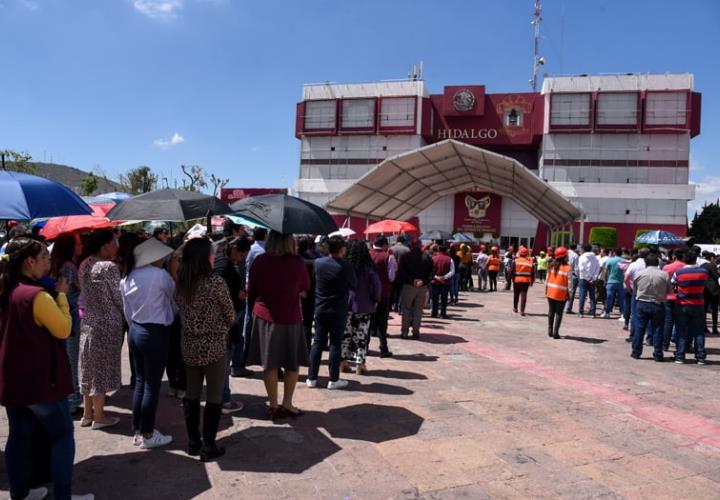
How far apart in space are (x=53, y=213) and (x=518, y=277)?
1037cm

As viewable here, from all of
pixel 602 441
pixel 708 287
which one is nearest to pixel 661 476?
pixel 602 441

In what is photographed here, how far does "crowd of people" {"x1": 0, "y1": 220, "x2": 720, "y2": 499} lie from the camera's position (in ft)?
9.80

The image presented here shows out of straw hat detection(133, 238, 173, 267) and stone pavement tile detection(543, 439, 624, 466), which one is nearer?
straw hat detection(133, 238, 173, 267)

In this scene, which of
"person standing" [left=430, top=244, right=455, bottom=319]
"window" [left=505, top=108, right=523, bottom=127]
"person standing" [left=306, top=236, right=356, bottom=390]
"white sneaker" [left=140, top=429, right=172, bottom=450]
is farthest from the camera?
"window" [left=505, top=108, right=523, bottom=127]

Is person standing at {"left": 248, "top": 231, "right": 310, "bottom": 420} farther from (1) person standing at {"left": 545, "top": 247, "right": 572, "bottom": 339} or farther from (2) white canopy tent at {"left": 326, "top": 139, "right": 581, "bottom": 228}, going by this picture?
(2) white canopy tent at {"left": 326, "top": 139, "right": 581, "bottom": 228}

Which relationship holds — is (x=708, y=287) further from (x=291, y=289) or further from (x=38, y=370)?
(x=38, y=370)

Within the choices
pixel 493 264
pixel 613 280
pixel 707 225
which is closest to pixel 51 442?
pixel 613 280

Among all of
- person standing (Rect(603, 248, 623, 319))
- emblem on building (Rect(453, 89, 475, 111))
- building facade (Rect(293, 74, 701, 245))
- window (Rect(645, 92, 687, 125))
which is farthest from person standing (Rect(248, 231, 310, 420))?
window (Rect(645, 92, 687, 125))

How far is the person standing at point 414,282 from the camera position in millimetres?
8805

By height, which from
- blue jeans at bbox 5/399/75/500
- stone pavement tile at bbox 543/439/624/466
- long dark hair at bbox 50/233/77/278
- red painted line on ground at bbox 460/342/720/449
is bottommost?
stone pavement tile at bbox 543/439/624/466

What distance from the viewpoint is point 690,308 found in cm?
786

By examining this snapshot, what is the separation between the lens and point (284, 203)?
494 centimetres

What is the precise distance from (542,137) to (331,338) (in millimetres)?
39600

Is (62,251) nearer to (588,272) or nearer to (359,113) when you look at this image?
(588,272)
